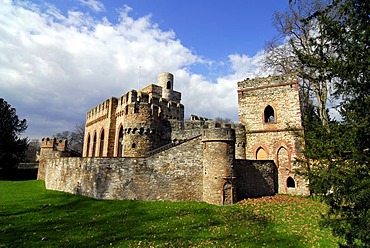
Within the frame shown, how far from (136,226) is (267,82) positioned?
51.9ft

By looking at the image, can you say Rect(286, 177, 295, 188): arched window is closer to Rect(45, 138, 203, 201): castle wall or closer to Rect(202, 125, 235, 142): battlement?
Rect(202, 125, 235, 142): battlement

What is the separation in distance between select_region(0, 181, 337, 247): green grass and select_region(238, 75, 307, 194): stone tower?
3.82 meters

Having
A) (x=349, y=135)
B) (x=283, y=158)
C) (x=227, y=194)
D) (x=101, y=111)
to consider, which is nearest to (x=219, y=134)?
(x=227, y=194)

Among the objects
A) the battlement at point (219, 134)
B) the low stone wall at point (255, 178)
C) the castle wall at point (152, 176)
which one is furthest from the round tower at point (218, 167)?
the low stone wall at point (255, 178)

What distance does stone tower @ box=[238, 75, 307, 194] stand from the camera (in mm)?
18562

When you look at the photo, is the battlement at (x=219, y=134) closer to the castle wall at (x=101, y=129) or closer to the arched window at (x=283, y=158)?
the arched window at (x=283, y=158)

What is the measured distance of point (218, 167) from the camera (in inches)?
563

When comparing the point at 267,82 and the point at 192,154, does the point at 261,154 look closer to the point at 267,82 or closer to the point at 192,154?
the point at 267,82

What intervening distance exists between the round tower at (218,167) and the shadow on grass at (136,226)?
0.83 m

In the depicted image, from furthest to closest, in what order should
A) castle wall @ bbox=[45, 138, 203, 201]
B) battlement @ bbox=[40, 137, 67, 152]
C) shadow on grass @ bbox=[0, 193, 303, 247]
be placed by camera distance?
battlement @ bbox=[40, 137, 67, 152] → castle wall @ bbox=[45, 138, 203, 201] → shadow on grass @ bbox=[0, 193, 303, 247]

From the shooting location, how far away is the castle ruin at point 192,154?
1450cm

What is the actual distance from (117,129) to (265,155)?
1449 centimetres

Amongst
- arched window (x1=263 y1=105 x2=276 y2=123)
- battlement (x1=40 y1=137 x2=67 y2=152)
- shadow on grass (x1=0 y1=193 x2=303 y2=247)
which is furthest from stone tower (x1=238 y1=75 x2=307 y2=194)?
battlement (x1=40 y1=137 x2=67 y2=152)

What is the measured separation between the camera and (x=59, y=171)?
19.2 meters
